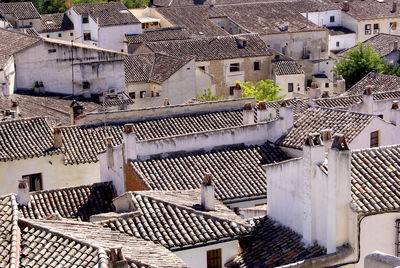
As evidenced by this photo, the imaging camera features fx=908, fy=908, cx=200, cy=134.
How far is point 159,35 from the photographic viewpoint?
7656cm

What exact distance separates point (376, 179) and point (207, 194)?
14.9 feet

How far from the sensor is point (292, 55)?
80.3 metres

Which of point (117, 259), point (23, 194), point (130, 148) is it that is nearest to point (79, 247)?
point (117, 259)

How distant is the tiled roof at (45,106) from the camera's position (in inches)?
1796

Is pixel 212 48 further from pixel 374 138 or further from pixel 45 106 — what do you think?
pixel 374 138

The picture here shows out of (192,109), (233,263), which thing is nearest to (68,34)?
(192,109)

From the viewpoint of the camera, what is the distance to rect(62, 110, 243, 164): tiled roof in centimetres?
3659

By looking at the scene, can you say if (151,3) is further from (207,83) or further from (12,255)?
(12,255)

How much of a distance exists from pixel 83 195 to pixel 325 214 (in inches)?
432

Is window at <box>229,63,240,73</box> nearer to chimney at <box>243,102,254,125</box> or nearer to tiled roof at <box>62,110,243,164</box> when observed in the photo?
tiled roof at <box>62,110,243,164</box>

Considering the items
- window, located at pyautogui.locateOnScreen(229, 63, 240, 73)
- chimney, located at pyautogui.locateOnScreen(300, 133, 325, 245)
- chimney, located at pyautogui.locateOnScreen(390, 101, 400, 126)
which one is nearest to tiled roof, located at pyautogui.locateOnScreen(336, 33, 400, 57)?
window, located at pyautogui.locateOnScreen(229, 63, 240, 73)

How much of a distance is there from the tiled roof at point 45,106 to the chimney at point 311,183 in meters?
22.6

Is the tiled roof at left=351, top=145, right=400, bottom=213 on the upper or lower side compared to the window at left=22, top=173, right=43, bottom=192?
upper

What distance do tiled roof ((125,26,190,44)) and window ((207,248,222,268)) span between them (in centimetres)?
5281
